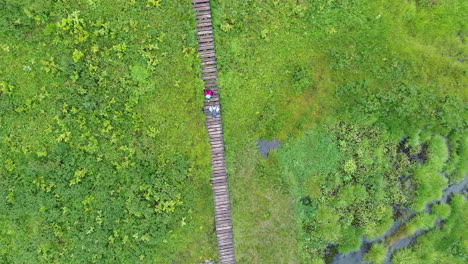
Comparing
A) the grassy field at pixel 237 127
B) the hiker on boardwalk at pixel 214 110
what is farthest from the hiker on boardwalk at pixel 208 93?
the grassy field at pixel 237 127

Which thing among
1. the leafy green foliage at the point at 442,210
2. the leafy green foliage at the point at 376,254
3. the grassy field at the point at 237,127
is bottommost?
the leafy green foliage at the point at 376,254

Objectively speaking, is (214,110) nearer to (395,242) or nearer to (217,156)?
(217,156)

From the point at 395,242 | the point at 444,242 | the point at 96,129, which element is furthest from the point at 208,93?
the point at 444,242

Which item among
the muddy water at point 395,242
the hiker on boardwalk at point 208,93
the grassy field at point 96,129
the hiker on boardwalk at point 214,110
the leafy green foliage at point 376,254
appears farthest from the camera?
the muddy water at point 395,242

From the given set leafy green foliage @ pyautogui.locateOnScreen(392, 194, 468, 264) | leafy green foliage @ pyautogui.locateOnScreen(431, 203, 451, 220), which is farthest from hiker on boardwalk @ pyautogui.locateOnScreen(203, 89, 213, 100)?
leafy green foliage @ pyautogui.locateOnScreen(431, 203, 451, 220)

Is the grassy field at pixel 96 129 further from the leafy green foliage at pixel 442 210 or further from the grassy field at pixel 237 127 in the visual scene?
the leafy green foliage at pixel 442 210

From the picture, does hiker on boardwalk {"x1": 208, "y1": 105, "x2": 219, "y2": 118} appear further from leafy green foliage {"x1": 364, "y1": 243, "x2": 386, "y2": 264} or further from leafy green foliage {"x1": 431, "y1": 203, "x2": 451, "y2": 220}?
leafy green foliage {"x1": 431, "y1": 203, "x2": 451, "y2": 220}

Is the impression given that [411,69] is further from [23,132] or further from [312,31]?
[23,132]
